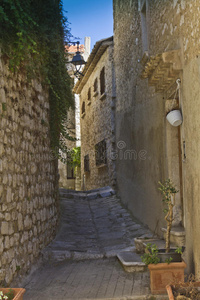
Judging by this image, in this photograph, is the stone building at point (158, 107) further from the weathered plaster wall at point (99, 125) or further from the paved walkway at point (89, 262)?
the weathered plaster wall at point (99, 125)

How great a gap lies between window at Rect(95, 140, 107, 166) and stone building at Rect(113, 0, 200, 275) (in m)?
1.80

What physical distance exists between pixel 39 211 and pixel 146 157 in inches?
111

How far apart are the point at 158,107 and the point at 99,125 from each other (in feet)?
25.6

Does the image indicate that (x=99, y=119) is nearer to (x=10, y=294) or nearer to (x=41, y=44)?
(x=41, y=44)

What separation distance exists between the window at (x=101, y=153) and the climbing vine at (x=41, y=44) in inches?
207

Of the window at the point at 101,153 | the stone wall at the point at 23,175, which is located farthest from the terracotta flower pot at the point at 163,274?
the window at the point at 101,153

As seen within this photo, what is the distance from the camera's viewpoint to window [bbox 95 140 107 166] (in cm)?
1379

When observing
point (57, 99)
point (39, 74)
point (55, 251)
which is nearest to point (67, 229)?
point (55, 251)

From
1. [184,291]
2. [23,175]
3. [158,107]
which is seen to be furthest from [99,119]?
[184,291]

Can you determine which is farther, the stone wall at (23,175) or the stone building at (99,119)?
the stone building at (99,119)

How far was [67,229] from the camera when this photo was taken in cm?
847

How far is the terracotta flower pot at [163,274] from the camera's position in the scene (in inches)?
176

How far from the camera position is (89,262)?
631 cm

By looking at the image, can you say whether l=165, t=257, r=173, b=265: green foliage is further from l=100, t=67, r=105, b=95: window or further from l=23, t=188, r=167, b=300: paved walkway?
l=100, t=67, r=105, b=95: window
